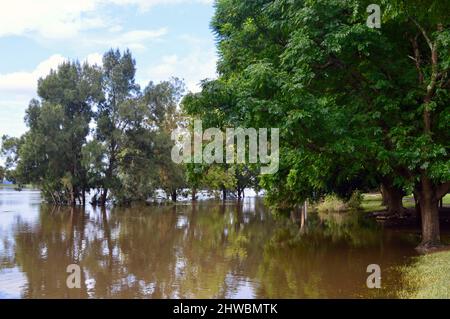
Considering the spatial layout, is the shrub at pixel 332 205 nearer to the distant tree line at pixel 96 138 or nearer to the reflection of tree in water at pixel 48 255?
the distant tree line at pixel 96 138

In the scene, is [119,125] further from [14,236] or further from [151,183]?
[14,236]

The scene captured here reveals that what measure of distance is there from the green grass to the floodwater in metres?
0.38

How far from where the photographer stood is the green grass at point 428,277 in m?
10.2

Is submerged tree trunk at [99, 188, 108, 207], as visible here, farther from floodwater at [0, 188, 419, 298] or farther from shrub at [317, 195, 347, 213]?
floodwater at [0, 188, 419, 298]

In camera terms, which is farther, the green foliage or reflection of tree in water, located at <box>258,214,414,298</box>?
the green foliage

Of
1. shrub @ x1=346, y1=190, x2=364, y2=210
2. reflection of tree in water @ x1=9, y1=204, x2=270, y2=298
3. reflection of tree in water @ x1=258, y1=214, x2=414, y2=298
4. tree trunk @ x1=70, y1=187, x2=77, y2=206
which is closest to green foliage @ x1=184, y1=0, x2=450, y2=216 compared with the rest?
reflection of tree in water @ x1=258, y1=214, x2=414, y2=298

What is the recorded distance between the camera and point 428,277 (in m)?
12.2

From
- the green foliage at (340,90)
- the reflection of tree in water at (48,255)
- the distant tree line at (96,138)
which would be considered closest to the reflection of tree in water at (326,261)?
the green foliage at (340,90)

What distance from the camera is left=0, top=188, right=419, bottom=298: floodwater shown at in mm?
12516

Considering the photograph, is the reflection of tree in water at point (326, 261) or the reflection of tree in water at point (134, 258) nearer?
the reflection of tree in water at point (326, 261)

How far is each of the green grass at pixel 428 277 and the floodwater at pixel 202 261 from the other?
15.1 inches

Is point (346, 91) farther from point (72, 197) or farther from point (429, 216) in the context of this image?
point (72, 197)

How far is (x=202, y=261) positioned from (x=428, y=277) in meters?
8.43

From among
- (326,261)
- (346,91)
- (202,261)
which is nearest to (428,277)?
(326,261)
